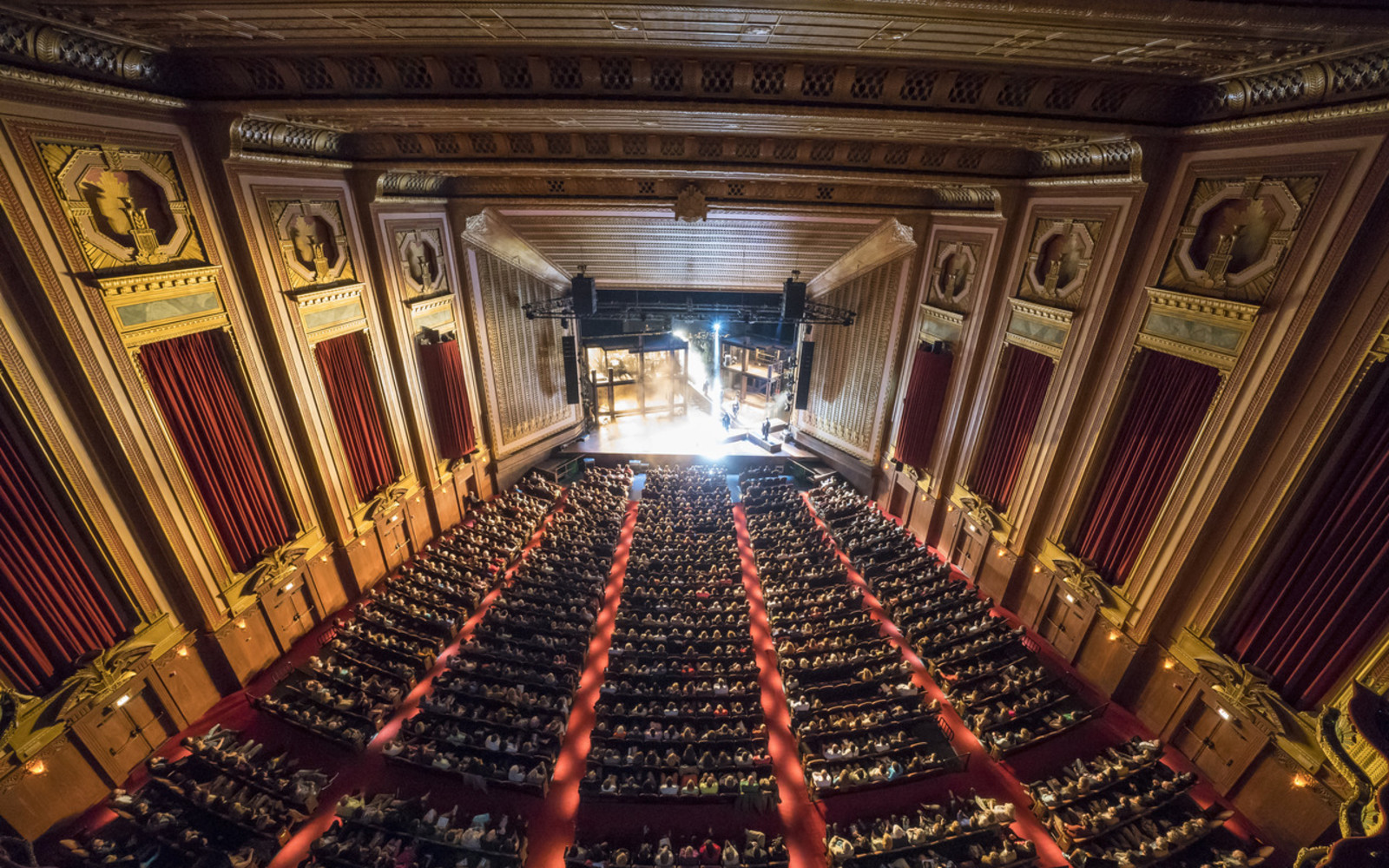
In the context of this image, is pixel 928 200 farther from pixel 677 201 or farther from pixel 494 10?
pixel 494 10

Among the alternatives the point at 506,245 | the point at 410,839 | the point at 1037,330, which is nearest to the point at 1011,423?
the point at 1037,330

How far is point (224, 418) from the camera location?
8531 millimetres

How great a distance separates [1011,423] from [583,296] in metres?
11.9

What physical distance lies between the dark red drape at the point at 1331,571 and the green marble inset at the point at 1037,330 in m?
4.16

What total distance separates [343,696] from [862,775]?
29.4 ft

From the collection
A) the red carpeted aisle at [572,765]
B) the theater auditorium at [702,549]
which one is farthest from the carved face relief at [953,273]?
the red carpeted aisle at [572,765]

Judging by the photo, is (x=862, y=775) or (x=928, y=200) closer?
(x=862, y=775)

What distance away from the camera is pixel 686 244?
14.8 meters

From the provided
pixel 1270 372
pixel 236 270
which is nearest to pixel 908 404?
pixel 1270 372

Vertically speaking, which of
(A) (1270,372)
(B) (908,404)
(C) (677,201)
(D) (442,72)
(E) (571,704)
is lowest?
(E) (571,704)

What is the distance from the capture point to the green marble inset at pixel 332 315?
9727mm

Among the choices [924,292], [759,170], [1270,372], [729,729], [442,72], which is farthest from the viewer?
[924,292]

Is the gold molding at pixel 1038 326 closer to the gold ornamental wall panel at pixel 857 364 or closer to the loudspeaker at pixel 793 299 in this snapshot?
the gold ornamental wall panel at pixel 857 364

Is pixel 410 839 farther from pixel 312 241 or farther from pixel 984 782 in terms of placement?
pixel 312 241
